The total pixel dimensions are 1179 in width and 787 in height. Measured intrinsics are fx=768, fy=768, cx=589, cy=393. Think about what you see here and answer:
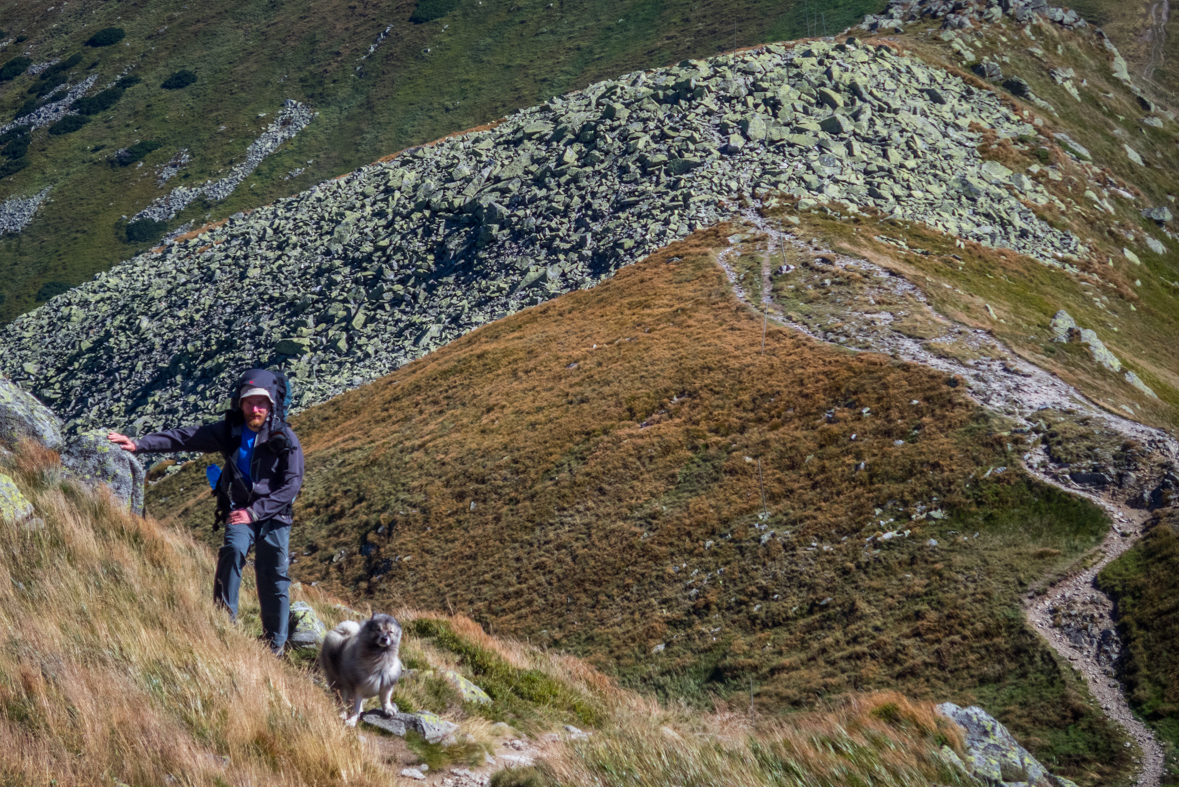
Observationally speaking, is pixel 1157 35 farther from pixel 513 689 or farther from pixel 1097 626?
pixel 513 689

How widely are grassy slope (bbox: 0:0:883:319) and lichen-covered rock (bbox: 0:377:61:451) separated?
11200 centimetres

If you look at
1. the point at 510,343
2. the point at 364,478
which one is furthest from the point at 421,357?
the point at 364,478

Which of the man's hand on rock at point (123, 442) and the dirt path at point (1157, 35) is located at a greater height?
the man's hand on rock at point (123, 442)

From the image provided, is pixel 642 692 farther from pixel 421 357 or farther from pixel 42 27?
pixel 42 27

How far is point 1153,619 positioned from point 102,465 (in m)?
19.3

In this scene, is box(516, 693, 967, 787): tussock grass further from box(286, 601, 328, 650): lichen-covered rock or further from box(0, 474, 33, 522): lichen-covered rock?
box(0, 474, 33, 522): lichen-covered rock

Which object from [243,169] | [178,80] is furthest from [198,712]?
[178,80]

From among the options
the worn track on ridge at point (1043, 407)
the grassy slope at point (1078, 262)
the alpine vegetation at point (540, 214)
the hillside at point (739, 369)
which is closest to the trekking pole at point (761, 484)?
the hillside at point (739, 369)

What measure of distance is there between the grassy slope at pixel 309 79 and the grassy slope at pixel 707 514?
89.6 metres

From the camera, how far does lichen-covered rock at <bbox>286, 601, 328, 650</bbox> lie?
29.1 ft

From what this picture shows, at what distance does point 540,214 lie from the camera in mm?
50562

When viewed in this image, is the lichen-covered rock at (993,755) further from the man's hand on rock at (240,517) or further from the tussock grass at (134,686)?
the man's hand on rock at (240,517)

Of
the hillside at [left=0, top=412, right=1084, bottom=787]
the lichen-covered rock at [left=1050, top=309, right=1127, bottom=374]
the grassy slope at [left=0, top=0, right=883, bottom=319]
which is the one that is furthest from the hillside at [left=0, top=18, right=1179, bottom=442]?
the grassy slope at [left=0, top=0, right=883, bottom=319]

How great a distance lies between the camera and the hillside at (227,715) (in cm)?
515
